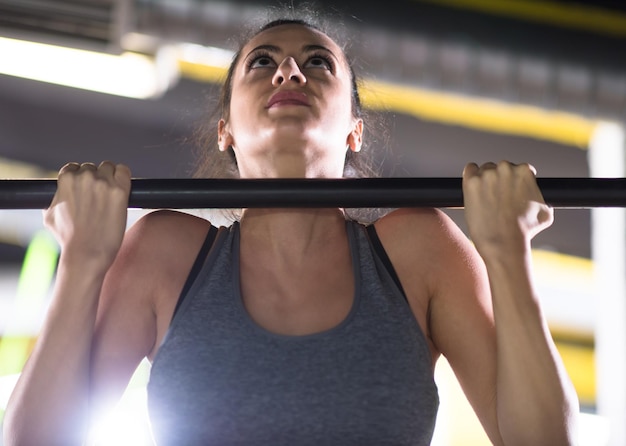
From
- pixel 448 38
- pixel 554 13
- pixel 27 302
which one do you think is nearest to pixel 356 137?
Result: pixel 448 38

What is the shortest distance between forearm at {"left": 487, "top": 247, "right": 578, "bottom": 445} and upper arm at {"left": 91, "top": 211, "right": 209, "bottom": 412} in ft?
1.55

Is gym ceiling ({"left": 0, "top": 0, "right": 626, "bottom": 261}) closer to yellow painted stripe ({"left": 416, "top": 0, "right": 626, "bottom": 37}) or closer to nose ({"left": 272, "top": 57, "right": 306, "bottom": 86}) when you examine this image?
yellow painted stripe ({"left": 416, "top": 0, "right": 626, "bottom": 37})

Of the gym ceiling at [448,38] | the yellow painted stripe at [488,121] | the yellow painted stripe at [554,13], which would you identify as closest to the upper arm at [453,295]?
the gym ceiling at [448,38]

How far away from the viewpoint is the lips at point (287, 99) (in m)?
1.45

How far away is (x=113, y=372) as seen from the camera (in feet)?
4.40

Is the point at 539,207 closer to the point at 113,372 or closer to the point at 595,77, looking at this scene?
the point at 113,372

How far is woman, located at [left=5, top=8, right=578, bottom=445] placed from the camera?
1239 millimetres

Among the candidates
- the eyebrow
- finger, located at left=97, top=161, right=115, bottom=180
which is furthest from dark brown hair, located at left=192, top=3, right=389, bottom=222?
finger, located at left=97, top=161, right=115, bottom=180

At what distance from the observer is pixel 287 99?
1.45 meters

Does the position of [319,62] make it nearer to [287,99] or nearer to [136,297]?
[287,99]

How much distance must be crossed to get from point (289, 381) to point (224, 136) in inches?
22.4

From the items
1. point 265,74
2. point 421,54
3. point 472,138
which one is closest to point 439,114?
point 472,138

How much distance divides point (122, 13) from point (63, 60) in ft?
2.01

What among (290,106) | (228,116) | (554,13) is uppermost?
(554,13)
